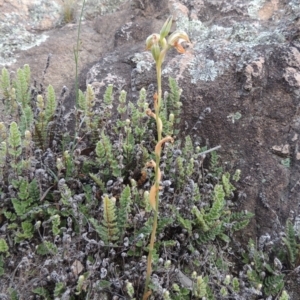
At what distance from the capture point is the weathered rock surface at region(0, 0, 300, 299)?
2.56 m

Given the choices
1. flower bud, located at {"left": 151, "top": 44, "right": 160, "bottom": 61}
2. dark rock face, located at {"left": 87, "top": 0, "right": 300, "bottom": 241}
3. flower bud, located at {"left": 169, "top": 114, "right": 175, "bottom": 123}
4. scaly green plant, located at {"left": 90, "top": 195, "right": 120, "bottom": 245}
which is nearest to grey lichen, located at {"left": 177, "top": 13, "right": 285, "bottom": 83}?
dark rock face, located at {"left": 87, "top": 0, "right": 300, "bottom": 241}

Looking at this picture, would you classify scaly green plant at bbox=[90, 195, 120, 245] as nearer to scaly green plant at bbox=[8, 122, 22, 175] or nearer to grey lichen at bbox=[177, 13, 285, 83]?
scaly green plant at bbox=[8, 122, 22, 175]

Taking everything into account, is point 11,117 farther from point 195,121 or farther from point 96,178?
point 195,121

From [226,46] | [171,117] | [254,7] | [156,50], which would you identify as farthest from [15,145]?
[254,7]

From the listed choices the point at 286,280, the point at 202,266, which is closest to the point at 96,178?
the point at 202,266

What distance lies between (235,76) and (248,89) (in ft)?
0.46

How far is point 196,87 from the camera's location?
282 centimetres

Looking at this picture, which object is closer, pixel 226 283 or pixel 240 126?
pixel 226 283

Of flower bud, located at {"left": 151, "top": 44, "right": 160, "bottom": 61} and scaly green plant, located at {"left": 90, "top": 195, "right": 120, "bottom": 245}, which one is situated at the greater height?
flower bud, located at {"left": 151, "top": 44, "right": 160, "bottom": 61}

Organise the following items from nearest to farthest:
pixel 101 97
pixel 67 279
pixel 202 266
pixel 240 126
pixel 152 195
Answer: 1. pixel 152 195
2. pixel 67 279
3. pixel 202 266
4. pixel 240 126
5. pixel 101 97

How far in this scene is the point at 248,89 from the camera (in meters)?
2.72

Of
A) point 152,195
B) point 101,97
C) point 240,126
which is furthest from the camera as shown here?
point 101,97

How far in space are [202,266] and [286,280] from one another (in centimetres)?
45

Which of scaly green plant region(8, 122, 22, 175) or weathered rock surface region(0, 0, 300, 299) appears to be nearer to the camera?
scaly green plant region(8, 122, 22, 175)
